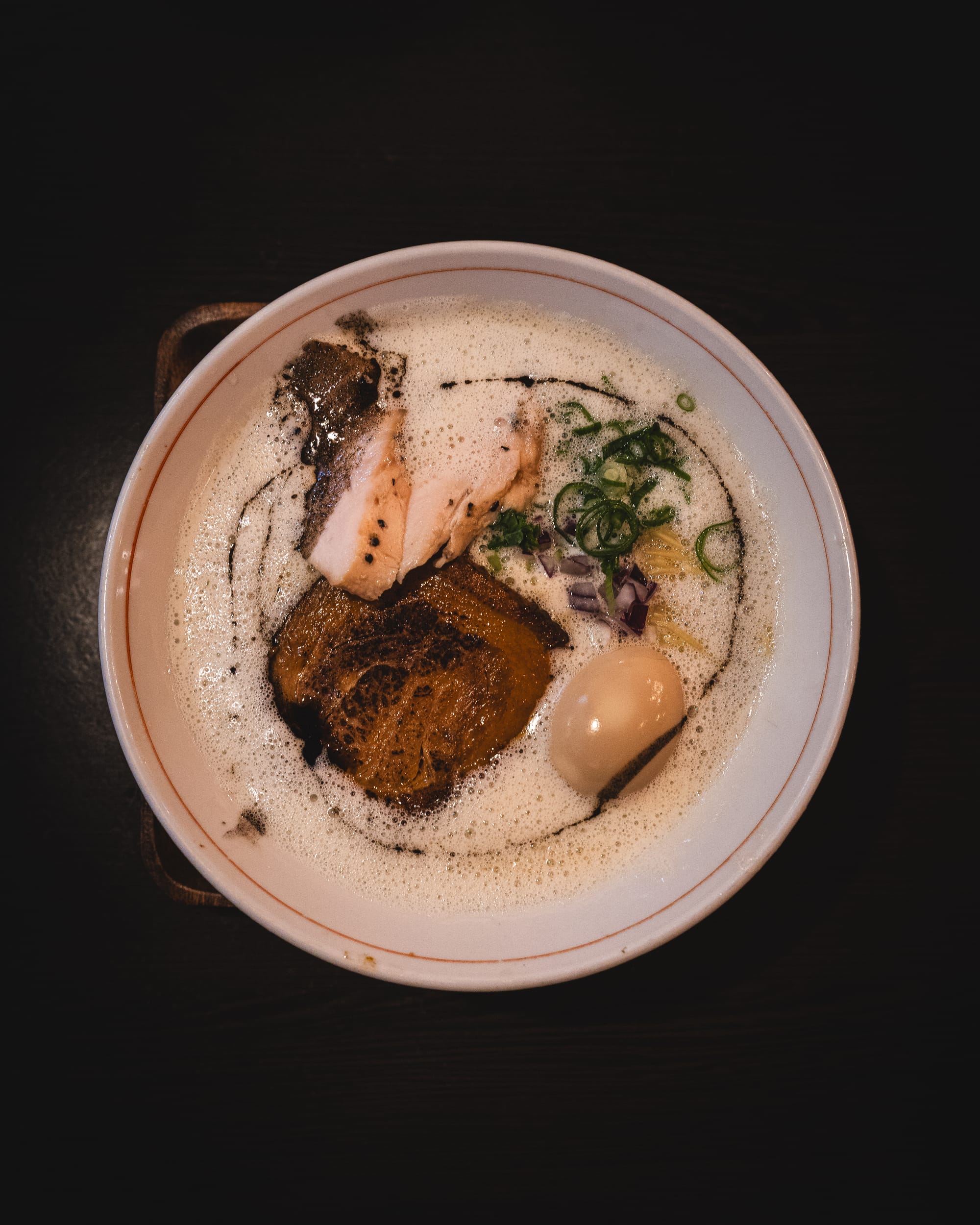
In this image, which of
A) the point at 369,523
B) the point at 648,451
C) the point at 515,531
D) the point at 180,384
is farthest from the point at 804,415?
the point at 180,384

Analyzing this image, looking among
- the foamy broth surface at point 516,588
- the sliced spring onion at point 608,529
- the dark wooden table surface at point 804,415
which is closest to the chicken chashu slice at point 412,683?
the foamy broth surface at point 516,588

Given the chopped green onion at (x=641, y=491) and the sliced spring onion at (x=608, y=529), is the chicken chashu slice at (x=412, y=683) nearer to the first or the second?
the sliced spring onion at (x=608, y=529)

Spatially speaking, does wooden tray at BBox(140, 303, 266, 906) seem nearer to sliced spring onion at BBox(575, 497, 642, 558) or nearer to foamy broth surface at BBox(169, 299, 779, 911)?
foamy broth surface at BBox(169, 299, 779, 911)

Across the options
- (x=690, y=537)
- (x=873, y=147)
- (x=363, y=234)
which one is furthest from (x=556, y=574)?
(x=873, y=147)

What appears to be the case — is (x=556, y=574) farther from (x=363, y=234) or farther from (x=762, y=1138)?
(x=762, y=1138)

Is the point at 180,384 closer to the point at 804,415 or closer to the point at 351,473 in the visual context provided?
the point at 351,473

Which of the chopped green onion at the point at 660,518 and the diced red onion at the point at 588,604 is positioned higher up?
the chopped green onion at the point at 660,518

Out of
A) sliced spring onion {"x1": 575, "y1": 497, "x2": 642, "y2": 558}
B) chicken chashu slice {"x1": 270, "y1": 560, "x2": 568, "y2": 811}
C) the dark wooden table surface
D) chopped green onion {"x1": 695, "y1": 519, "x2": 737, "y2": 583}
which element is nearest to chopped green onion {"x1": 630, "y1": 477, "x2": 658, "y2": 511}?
sliced spring onion {"x1": 575, "y1": 497, "x2": 642, "y2": 558}
